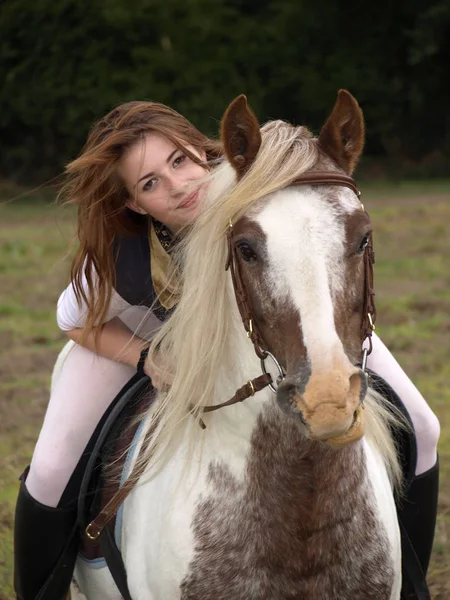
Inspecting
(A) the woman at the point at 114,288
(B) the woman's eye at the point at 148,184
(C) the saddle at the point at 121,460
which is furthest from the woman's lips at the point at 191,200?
(C) the saddle at the point at 121,460

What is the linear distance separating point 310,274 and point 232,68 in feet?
73.0

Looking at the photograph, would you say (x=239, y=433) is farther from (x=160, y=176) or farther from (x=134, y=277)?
(x=160, y=176)

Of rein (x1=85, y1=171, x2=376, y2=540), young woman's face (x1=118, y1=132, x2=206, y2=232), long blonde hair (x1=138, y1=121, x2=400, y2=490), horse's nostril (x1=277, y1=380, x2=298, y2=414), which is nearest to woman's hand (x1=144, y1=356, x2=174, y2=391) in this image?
long blonde hair (x1=138, y1=121, x2=400, y2=490)

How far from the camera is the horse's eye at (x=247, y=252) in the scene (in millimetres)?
2471

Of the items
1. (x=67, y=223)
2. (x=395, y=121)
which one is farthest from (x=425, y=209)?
(x=395, y=121)

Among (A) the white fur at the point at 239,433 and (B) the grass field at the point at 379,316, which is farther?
(B) the grass field at the point at 379,316

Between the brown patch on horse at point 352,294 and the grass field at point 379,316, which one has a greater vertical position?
the brown patch on horse at point 352,294

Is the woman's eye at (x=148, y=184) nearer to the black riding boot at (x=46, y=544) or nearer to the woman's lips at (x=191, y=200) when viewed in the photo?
the woman's lips at (x=191, y=200)

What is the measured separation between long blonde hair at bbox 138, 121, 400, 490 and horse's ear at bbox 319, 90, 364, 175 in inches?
1.7

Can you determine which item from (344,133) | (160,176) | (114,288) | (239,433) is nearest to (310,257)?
(344,133)

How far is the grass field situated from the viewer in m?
5.52

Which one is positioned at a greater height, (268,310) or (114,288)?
(268,310)

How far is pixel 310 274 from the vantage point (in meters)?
2.35

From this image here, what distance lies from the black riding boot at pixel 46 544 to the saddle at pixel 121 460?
0.22 feet
